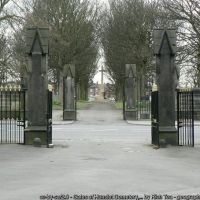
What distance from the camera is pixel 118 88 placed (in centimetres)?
7919

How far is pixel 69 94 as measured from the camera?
38.5 m

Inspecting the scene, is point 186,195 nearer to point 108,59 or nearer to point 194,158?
point 194,158

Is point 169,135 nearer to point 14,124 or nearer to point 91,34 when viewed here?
point 14,124

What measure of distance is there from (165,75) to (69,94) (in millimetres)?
19449

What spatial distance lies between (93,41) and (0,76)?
1186 centimetres

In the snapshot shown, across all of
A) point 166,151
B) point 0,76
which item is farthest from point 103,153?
point 0,76

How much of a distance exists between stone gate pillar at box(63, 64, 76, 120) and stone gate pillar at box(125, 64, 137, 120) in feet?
13.5

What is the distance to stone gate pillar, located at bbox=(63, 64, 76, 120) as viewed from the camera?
3809 centimetres

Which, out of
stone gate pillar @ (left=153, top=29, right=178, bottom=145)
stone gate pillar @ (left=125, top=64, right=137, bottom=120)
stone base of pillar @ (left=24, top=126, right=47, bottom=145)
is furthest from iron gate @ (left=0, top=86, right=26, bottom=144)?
stone gate pillar @ (left=125, top=64, right=137, bottom=120)

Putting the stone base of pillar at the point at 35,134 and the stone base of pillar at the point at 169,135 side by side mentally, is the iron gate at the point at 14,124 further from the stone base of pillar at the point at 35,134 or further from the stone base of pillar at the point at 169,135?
the stone base of pillar at the point at 169,135

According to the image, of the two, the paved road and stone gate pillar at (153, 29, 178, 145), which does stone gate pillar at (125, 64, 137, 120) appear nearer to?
stone gate pillar at (153, 29, 178, 145)

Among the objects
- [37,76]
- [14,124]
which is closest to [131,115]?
[14,124]

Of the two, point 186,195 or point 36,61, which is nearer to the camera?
point 186,195

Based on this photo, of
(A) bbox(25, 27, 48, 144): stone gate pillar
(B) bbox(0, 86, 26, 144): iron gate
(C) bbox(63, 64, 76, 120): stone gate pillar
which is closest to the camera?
(A) bbox(25, 27, 48, 144): stone gate pillar
